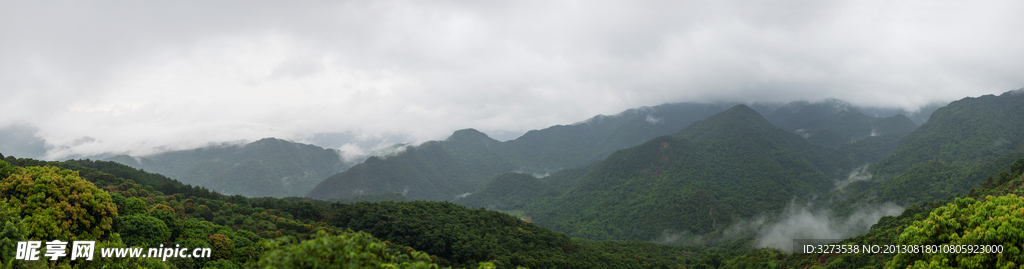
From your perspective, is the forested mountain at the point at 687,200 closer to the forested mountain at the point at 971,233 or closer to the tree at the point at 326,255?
the forested mountain at the point at 971,233

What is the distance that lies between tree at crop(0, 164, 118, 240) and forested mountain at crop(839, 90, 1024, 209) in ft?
516

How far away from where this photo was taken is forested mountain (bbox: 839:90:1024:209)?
10425cm

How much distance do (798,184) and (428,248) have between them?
189 metres

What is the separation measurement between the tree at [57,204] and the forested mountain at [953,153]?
516ft

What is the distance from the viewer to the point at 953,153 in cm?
14438

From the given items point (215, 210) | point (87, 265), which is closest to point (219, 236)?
point (87, 265)

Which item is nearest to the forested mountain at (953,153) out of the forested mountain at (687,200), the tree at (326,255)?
the forested mountain at (687,200)

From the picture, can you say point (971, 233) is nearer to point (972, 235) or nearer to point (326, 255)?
point (972, 235)

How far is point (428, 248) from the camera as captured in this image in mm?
56906

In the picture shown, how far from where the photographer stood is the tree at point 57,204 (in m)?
23.9

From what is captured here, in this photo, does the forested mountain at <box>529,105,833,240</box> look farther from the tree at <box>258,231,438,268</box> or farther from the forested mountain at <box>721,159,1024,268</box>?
the tree at <box>258,231,438,268</box>

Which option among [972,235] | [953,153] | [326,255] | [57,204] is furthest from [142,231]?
[953,153]

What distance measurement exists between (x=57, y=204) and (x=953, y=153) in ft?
750

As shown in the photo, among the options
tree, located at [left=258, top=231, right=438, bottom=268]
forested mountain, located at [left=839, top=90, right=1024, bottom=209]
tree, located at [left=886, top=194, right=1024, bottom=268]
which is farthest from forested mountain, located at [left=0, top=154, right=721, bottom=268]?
forested mountain, located at [left=839, top=90, right=1024, bottom=209]
